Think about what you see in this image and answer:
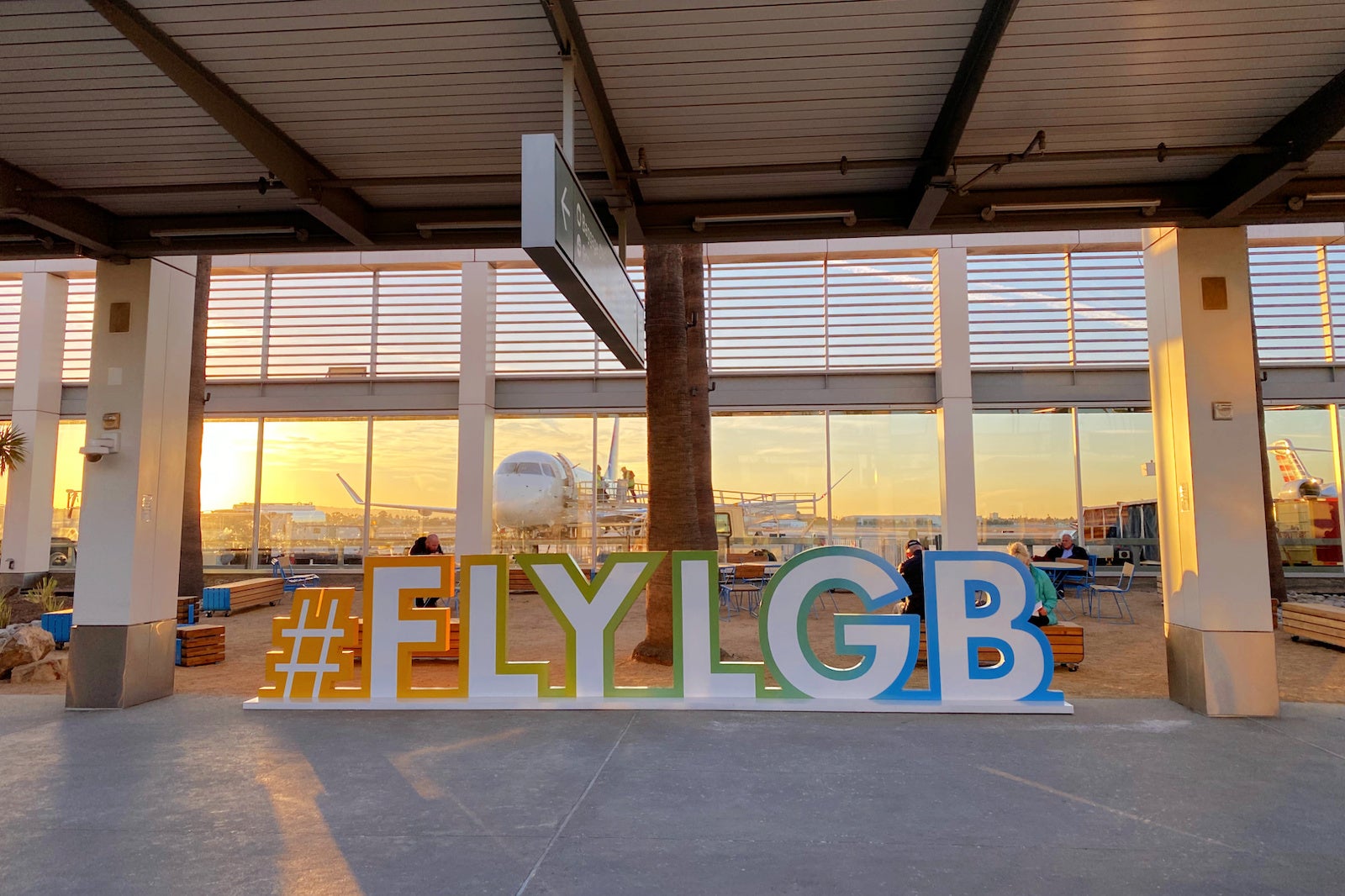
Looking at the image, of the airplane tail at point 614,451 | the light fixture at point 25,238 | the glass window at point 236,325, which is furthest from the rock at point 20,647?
the airplane tail at point 614,451

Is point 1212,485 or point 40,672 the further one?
point 40,672

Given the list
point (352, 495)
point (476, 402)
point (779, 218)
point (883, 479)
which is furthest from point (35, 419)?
point (883, 479)

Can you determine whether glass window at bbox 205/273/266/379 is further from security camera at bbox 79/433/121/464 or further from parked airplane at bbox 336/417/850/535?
security camera at bbox 79/433/121/464

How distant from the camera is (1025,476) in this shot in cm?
1856

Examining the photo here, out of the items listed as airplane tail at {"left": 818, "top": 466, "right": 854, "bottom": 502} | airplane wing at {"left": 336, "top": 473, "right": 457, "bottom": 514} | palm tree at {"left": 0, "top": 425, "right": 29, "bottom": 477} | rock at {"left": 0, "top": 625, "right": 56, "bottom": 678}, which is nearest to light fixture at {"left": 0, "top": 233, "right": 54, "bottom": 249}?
rock at {"left": 0, "top": 625, "right": 56, "bottom": 678}

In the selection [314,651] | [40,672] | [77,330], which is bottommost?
[40,672]

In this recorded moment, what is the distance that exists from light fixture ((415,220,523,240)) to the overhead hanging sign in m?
2.12

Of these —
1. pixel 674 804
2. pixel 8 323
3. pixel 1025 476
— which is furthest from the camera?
pixel 8 323

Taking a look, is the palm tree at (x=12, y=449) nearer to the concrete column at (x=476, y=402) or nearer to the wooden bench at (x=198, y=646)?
the wooden bench at (x=198, y=646)

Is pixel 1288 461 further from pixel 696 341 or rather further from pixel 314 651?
pixel 314 651

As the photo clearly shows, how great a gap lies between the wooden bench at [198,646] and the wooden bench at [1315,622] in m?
14.3

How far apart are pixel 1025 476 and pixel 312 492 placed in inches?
655

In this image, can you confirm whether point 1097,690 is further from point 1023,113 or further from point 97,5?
point 97,5

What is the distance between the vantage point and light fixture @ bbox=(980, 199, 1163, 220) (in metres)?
6.73
